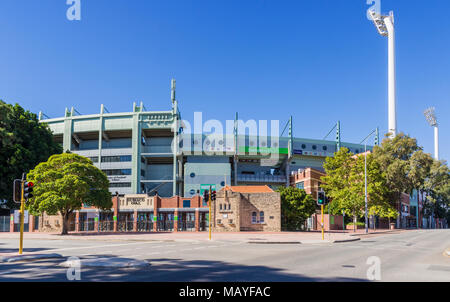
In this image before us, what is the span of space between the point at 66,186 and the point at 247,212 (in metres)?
21.9

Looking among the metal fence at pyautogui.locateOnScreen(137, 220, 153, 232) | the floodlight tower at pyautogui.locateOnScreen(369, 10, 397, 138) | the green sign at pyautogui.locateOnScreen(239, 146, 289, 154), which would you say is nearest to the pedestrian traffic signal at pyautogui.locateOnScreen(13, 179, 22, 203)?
the metal fence at pyautogui.locateOnScreen(137, 220, 153, 232)

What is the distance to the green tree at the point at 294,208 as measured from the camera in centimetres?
4947

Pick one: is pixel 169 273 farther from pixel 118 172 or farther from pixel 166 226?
pixel 118 172

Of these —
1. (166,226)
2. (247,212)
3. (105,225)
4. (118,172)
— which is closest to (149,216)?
(166,226)

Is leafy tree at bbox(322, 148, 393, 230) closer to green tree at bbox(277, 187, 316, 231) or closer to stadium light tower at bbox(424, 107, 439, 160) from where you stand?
green tree at bbox(277, 187, 316, 231)

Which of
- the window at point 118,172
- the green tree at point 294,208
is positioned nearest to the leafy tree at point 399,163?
the green tree at point 294,208

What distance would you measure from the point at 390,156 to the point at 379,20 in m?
50.5

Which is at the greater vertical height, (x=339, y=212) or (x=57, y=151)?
(x=57, y=151)

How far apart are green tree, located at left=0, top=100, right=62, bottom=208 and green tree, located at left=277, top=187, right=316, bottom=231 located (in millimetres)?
39815

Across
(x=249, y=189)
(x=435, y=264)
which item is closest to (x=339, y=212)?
(x=249, y=189)
